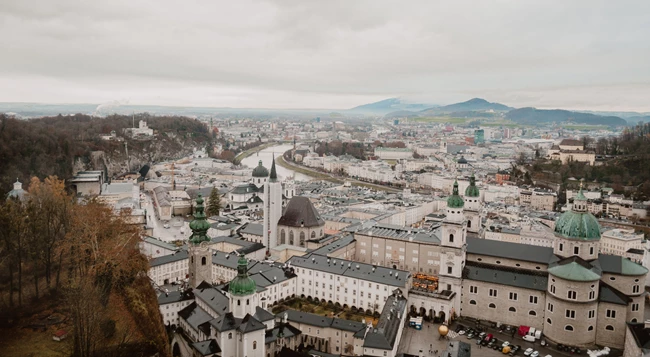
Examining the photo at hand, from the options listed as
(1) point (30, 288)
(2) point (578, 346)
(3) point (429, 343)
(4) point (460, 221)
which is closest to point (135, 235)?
(1) point (30, 288)

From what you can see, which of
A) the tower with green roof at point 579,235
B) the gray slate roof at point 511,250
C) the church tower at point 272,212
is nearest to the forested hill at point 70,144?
the church tower at point 272,212

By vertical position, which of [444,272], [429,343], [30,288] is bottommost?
[429,343]

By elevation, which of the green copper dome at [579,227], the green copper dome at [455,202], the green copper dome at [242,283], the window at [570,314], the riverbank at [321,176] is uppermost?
the green copper dome at [455,202]

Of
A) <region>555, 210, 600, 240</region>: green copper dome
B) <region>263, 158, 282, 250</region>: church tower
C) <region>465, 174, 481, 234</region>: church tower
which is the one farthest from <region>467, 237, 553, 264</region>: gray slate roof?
<region>263, 158, 282, 250</region>: church tower

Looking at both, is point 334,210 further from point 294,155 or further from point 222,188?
point 294,155

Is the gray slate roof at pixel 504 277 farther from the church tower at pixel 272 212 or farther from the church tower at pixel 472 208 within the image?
the church tower at pixel 272 212

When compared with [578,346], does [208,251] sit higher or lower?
higher
